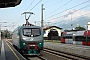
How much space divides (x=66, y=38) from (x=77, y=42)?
28.6 feet

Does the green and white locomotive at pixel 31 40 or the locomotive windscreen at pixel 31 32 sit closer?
the green and white locomotive at pixel 31 40

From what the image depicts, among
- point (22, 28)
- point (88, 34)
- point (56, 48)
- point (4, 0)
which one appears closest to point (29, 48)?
point (22, 28)

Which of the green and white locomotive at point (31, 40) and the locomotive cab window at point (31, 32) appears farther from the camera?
the locomotive cab window at point (31, 32)

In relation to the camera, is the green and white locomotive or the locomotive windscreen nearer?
the green and white locomotive

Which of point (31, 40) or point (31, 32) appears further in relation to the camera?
point (31, 32)

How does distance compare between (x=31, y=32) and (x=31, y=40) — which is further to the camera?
(x=31, y=32)

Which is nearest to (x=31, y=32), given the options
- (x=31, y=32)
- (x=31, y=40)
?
(x=31, y=32)

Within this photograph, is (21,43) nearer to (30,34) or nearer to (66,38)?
(30,34)

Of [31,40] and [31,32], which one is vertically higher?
[31,32]

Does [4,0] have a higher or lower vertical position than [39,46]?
higher

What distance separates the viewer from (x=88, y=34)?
37719 millimetres

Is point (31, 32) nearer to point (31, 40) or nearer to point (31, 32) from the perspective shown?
point (31, 32)

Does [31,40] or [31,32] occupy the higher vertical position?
[31,32]

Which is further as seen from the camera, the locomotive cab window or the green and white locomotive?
the locomotive cab window
